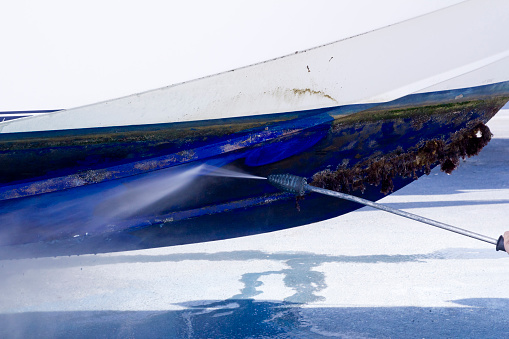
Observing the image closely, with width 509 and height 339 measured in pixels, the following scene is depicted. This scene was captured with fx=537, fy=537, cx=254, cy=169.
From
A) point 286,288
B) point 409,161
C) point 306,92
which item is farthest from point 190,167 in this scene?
point 409,161

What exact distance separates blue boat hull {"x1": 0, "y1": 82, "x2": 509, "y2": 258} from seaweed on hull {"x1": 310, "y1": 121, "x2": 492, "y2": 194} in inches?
0.4

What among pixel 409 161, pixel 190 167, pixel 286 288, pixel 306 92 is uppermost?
pixel 306 92

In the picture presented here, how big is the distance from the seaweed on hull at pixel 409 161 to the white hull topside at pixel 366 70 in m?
0.44

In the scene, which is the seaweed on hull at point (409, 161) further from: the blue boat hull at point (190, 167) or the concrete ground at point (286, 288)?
the concrete ground at point (286, 288)

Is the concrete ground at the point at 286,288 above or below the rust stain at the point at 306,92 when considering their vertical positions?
below

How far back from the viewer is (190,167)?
2623 millimetres

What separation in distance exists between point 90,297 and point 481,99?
227 cm

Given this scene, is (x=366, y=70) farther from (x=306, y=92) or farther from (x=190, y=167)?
(x=190, y=167)

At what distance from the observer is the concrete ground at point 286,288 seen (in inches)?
97.0

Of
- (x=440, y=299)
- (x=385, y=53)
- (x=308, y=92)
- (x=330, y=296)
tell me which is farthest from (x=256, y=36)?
(x=440, y=299)

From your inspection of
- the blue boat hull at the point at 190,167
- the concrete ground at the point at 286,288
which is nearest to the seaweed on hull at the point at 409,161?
the blue boat hull at the point at 190,167

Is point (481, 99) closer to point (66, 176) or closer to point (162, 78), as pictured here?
point (162, 78)

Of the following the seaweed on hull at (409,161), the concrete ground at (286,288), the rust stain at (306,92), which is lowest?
the concrete ground at (286,288)

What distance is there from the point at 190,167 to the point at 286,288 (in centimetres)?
86
